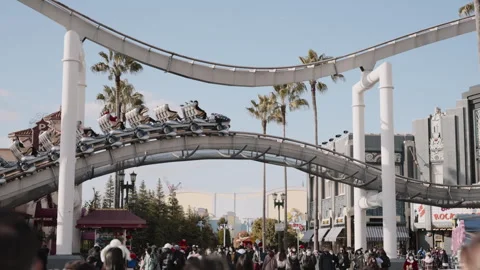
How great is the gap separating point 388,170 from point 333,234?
28.9 meters

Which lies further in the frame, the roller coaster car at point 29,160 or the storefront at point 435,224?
the storefront at point 435,224

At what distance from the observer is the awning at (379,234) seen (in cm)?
5756

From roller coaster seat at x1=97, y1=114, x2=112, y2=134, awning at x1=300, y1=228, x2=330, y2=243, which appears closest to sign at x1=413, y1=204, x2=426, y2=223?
awning at x1=300, y1=228, x2=330, y2=243

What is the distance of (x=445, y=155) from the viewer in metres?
53.8

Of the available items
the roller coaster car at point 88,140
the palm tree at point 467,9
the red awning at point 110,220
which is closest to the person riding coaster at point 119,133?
the roller coaster car at point 88,140

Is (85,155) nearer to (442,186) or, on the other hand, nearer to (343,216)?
(442,186)

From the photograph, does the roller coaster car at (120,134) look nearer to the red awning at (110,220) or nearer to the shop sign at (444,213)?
the red awning at (110,220)

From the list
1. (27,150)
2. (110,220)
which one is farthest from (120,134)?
(27,150)

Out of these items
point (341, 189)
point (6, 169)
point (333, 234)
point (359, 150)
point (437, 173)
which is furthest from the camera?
point (341, 189)

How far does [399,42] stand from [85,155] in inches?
643

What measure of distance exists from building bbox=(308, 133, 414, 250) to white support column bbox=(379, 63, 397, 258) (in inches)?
862

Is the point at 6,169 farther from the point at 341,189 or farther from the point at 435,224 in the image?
the point at 341,189

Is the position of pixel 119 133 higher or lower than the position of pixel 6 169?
higher

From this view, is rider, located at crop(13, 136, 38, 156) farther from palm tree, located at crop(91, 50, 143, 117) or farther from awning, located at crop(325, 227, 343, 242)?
awning, located at crop(325, 227, 343, 242)
